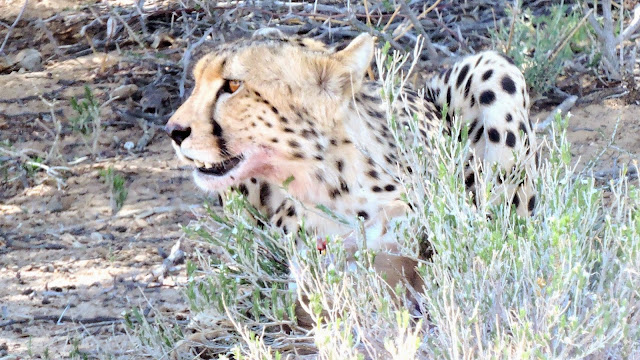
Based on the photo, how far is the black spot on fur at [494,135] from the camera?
339 cm

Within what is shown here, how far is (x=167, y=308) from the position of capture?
326 cm

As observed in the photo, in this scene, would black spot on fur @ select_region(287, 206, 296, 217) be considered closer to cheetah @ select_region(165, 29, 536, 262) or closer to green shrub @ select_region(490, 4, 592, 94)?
cheetah @ select_region(165, 29, 536, 262)

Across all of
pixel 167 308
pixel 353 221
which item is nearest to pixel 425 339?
pixel 353 221

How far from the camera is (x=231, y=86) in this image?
9.50ft

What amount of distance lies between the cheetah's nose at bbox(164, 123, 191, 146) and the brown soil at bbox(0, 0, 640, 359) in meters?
0.49

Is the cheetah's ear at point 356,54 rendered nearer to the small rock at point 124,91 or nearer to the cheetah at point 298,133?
the cheetah at point 298,133

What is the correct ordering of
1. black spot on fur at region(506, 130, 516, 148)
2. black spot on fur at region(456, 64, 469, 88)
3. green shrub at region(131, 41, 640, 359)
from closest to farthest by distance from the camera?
green shrub at region(131, 41, 640, 359)
black spot on fur at region(506, 130, 516, 148)
black spot on fur at region(456, 64, 469, 88)

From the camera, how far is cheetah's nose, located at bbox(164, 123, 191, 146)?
2.79m

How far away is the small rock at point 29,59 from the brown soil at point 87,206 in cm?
6

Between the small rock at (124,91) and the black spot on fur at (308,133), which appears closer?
the black spot on fur at (308,133)

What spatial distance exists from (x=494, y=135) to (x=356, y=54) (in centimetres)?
76

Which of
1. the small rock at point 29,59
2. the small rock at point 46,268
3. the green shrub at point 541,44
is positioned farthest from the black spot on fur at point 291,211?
the small rock at point 29,59

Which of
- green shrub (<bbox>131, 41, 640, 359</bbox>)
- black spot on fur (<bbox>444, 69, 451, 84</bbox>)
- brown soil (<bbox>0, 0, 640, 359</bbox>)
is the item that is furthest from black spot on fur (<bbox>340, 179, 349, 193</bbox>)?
black spot on fur (<bbox>444, 69, 451, 84</bbox>)

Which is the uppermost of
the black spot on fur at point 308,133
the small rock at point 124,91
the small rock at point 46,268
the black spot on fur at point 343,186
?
the black spot on fur at point 308,133
